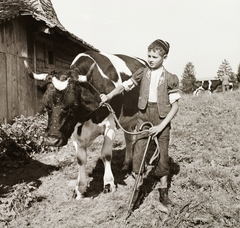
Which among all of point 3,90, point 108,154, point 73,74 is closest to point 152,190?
point 108,154

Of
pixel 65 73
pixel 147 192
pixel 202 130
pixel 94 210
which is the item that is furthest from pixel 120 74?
pixel 202 130

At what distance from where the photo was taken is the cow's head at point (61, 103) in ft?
11.4

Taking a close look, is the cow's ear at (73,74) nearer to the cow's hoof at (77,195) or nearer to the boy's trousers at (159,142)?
the boy's trousers at (159,142)

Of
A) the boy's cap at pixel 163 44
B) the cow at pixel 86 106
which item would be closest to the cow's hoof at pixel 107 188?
the cow at pixel 86 106

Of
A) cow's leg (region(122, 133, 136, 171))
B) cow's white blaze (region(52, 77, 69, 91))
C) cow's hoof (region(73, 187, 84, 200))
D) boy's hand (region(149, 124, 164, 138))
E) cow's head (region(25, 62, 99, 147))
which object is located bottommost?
cow's hoof (region(73, 187, 84, 200))

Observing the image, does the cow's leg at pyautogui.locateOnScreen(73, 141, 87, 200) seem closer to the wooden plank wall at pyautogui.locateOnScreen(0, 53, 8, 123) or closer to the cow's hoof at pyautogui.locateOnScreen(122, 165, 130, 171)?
the cow's hoof at pyautogui.locateOnScreen(122, 165, 130, 171)

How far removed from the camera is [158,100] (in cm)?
362

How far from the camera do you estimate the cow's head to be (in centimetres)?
348

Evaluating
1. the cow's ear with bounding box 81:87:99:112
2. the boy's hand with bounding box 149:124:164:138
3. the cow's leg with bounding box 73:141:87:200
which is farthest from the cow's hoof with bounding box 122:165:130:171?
the boy's hand with bounding box 149:124:164:138

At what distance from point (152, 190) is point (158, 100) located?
155cm

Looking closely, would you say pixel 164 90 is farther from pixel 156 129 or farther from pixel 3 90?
pixel 3 90

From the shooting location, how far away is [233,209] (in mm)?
3566

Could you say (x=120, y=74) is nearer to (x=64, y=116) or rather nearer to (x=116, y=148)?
(x=64, y=116)

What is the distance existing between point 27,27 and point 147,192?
6522mm
